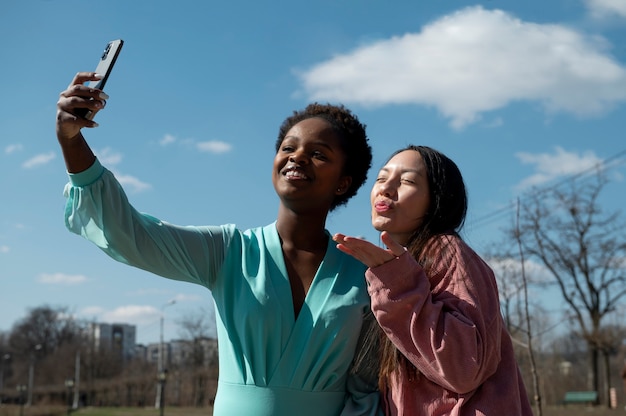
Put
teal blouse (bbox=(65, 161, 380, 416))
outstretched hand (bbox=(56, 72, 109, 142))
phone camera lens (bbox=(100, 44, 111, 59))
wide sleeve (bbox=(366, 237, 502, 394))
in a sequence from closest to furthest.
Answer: wide sleeve (bbox=(366, 237, 502, 394)) < outstretched hand (bbox=(56, 72, 109, 142)) < phone camera lens (bbox=(100, 44, 111, 59)) < teal blouse (bbox=(65, 161, 380, 416))

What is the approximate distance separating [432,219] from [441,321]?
515 mm

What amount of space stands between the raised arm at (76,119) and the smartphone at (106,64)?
0.7 inches

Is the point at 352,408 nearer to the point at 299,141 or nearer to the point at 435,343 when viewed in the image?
the point at 435,343

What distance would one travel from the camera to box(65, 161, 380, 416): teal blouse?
2.65 meters

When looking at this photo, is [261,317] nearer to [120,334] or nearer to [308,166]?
[308,166]

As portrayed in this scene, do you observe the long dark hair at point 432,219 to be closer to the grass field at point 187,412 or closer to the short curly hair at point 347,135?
the short curly hair at point 347,135

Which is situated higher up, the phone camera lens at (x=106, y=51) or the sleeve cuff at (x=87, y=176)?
the phone camera lens at (x=106, y=51)

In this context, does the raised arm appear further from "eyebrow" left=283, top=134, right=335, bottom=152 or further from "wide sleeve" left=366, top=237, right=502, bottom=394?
"wide sleeve" left=366, top=237, right=502, bottom=394

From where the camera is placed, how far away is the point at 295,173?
9.49 feet

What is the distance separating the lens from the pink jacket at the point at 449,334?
82.0 inches

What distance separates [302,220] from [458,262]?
35.1 inches

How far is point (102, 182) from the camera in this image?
98.0 inches

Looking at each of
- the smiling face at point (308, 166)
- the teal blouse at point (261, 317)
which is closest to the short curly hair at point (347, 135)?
the smiling face at point (308, 166)

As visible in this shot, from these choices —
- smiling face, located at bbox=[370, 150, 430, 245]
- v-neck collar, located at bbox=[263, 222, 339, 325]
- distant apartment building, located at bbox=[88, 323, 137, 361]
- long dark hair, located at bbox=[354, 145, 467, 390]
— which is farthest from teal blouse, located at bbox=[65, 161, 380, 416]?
distant apartment building, located at bbox=[88, 323, 137, 361]
